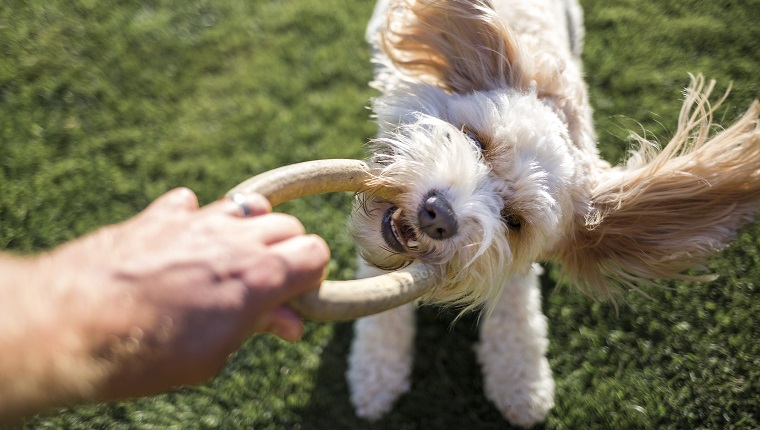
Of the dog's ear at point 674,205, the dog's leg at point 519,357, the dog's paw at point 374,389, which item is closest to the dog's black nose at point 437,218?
the dog's ear at point 674,205

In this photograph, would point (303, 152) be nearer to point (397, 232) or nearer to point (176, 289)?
point (397, 232)

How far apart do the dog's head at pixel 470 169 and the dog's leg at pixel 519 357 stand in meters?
0.64

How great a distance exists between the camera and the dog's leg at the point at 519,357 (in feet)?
9.97

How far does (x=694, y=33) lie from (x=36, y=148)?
5.34 m

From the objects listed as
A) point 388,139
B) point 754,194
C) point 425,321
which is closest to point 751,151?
point 754,194

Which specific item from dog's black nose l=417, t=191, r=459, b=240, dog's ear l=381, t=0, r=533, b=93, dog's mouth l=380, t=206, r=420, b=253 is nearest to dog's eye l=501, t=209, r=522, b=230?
dog's black nose l=417, t=191, r=459, b=240

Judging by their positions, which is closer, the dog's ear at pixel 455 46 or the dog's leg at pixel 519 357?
the dog's ear at pixel 455 46

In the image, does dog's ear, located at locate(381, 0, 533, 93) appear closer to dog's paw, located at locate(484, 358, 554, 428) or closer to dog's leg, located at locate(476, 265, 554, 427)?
dog's leg, located at locate(476, 265, 554, 427)

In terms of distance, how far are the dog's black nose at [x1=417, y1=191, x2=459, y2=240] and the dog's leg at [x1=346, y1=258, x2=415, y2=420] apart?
40.1 inches

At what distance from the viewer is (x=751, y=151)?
2.05 meters

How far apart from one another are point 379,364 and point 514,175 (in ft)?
4.88

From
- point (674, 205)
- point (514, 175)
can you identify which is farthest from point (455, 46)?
point (674, 205)

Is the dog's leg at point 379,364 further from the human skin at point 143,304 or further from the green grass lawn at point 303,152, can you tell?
the human skin at point 143,304

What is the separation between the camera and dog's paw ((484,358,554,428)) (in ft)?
9.94
